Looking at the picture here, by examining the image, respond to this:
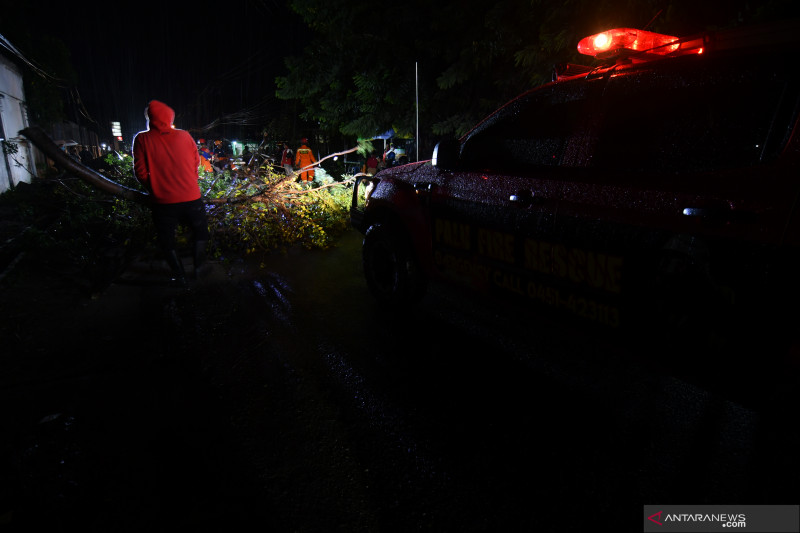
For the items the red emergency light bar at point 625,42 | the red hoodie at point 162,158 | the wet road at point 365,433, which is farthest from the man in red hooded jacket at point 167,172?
the red emergency light bar at point 625,42

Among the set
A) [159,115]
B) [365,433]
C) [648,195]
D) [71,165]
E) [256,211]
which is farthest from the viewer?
[256,211]

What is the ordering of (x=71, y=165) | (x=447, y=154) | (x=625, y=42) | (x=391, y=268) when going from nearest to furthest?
(x=625, y=42) → (x=447, y=154) → (x=391, y=268) → (x=71, y=165)

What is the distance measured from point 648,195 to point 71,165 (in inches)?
210

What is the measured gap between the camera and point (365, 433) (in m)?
2.09

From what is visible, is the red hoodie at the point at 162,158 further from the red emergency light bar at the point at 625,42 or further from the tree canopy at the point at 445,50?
the red emergency light bar at the point at 625,42

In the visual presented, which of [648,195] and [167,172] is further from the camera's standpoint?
[167,172]

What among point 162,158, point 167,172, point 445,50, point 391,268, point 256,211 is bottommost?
point 391,268

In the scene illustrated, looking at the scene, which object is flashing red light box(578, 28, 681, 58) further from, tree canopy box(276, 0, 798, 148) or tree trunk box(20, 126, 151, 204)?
tree trunk box(20, 126, 151, 204)

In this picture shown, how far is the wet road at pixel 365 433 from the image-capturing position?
1649mm

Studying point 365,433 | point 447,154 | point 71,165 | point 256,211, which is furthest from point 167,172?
point 365,433

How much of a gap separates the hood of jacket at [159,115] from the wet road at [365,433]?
2003 millimetres

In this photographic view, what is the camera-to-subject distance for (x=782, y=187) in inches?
58.1

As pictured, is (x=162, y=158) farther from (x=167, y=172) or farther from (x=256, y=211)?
(x=256, y=211)

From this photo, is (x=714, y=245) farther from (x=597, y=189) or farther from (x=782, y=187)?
(x=597, y=189)
